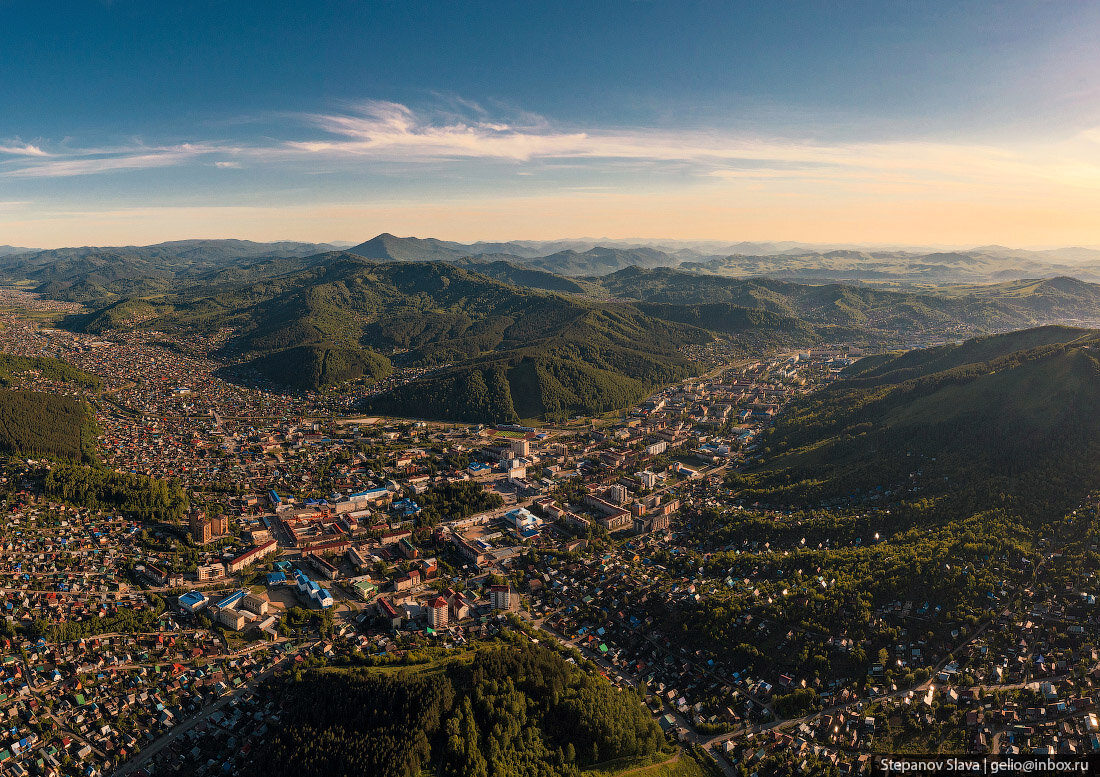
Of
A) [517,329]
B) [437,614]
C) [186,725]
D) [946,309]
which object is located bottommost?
[186,725]

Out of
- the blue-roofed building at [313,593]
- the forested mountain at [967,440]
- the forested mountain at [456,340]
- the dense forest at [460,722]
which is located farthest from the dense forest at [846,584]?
the forested mountain at [456,340]

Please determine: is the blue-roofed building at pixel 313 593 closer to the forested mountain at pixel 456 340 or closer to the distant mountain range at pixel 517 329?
the distant mountain range at pixel 517 329

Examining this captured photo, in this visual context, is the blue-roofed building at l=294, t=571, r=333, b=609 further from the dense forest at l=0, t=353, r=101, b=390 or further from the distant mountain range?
the dense forest at l=0, t=353, r=101, b=390

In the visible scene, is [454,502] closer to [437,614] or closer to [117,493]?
[437,614]

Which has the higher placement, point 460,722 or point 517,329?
point 517,329

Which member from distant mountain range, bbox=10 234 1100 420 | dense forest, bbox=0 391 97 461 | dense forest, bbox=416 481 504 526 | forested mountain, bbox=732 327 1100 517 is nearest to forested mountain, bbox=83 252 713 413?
distant mountain range, bbox=10 234 1100 420

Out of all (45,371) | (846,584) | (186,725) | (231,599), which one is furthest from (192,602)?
(45,371)
